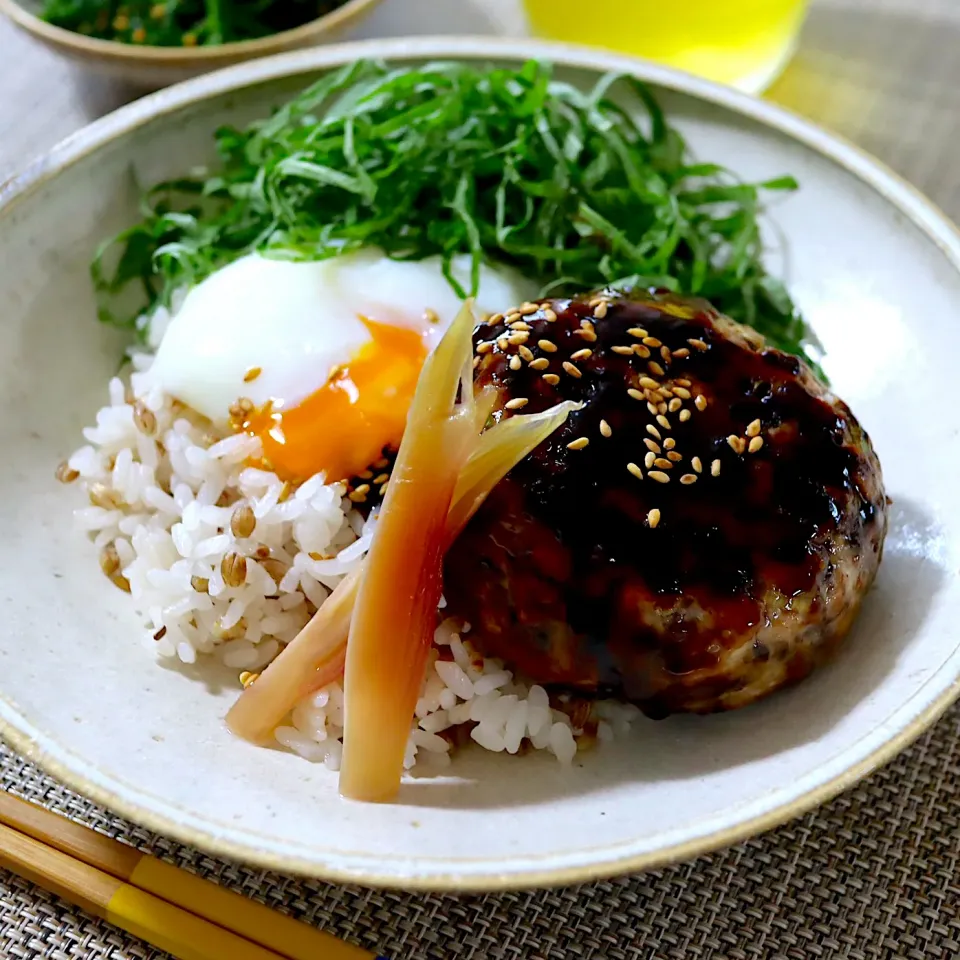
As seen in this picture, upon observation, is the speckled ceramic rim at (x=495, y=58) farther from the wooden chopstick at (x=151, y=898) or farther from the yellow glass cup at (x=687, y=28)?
the yellow glass cup at (x=687, y=28)

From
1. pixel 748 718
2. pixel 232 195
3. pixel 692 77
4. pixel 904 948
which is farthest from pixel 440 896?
pixel 692 77

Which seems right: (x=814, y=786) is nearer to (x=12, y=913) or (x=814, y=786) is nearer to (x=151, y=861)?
(x=151, y=861)

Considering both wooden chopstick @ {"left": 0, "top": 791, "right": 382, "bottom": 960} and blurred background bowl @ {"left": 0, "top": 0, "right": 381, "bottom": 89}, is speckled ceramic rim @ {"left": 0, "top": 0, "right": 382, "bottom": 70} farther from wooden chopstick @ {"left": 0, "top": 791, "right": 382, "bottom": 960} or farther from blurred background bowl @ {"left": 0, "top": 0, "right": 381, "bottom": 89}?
wooden chopstick @ {"left": 0, "top": 791, "right": 382, "bottom": 960}

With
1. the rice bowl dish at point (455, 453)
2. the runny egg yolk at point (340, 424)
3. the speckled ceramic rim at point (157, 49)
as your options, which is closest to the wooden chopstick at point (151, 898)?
the rice bowl dish at point (455, 453)

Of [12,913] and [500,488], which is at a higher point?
[500,488]

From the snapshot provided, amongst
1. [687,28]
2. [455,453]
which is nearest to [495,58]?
[687,28]
